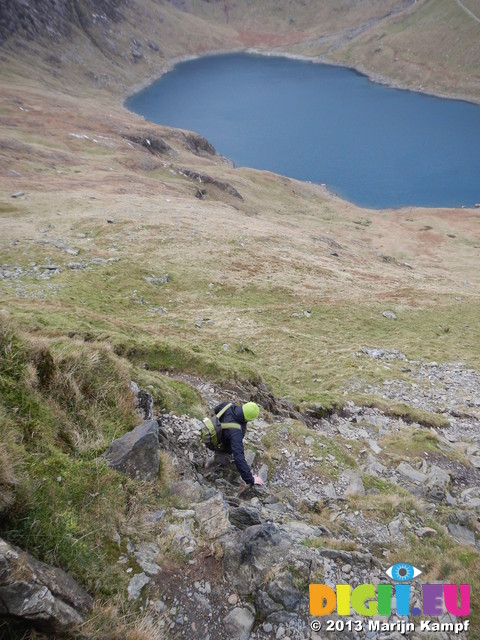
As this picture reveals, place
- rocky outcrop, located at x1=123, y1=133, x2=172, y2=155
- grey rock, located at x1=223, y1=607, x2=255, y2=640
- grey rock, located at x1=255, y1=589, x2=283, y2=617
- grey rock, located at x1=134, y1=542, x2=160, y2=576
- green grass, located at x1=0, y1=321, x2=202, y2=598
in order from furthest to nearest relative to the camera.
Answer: rocky outcrop, located at x1=123, y1=133, x2=172, y2=155 → grey rock, located at x1=255, y1=589, x2=283, y2=617 → grey rock, located at x1=134, y1=542, x2=160, y2=576 → grey rock, located at x1=223, y1=607, x2=255, y2=640 → green grass, located at x1=0, y1=321, x2=202, y2=598

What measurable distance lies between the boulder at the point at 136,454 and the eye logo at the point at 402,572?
5348 millimetres

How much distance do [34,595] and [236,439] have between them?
6.05m

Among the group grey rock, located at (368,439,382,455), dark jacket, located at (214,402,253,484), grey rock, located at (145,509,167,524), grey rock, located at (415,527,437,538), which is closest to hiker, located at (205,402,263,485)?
dark jacket, located at (214,402,253,484)

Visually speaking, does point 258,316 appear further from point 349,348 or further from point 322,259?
point 322,259

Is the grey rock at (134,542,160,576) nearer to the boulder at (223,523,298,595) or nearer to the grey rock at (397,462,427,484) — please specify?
the boulder at (223,523,298,595)

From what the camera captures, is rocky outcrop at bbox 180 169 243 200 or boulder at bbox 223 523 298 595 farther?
rocky outcrop at bbox 180 169 243 200

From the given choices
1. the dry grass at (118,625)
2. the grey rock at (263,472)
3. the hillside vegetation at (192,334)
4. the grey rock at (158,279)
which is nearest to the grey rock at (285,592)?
the hillside vegetation at (192,334)

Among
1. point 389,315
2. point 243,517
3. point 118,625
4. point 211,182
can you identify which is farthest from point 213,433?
point 211,182

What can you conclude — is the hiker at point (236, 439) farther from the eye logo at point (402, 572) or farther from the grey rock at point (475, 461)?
the grey rock at point (475, 461)

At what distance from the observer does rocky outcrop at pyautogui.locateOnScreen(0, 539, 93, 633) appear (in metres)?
5.12

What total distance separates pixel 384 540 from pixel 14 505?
862 cm

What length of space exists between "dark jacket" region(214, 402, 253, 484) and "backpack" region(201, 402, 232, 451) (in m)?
0.10

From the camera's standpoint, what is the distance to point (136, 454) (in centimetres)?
872

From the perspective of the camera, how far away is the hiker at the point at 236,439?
1067cm
